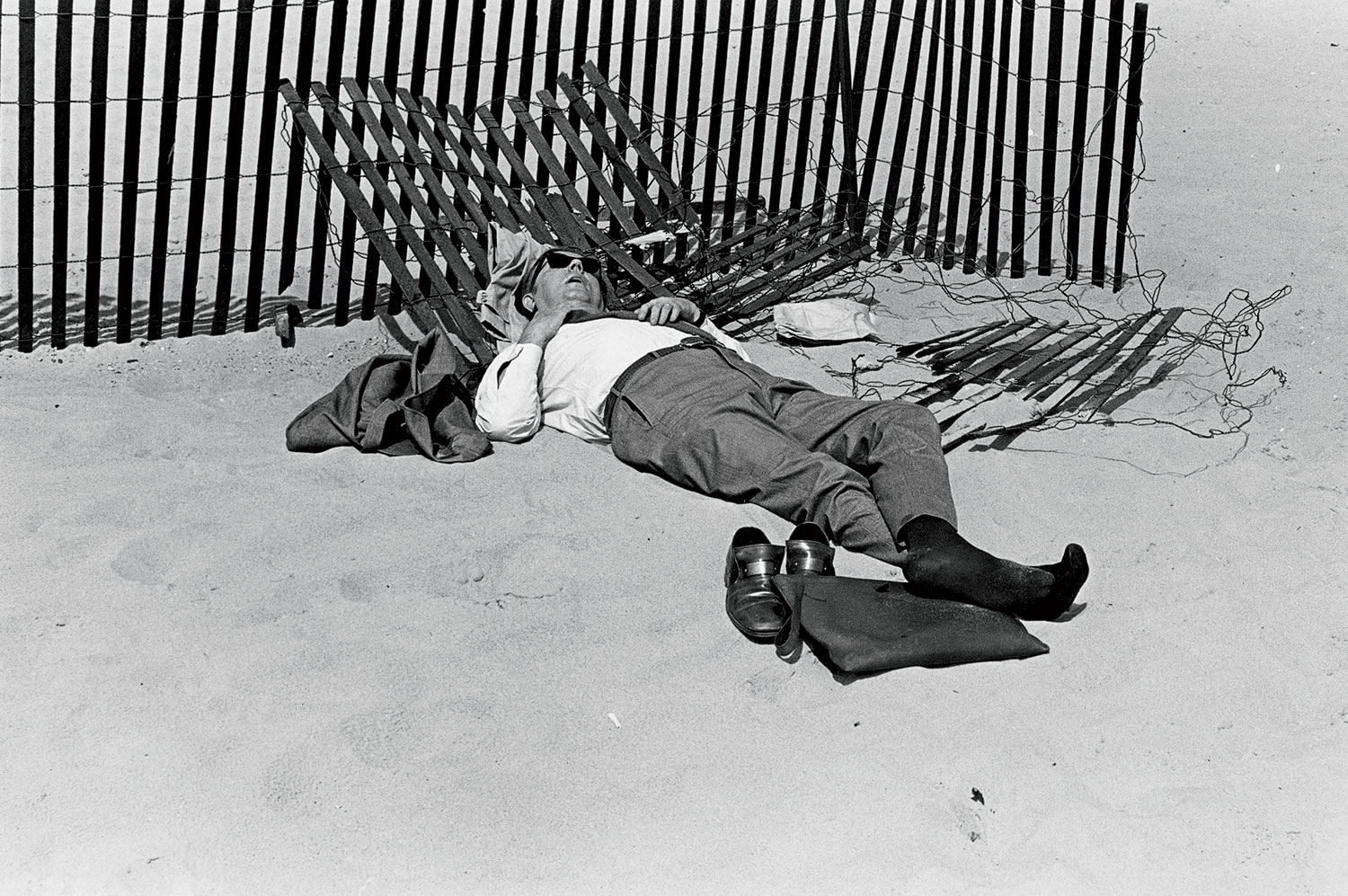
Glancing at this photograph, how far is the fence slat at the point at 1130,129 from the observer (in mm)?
5723

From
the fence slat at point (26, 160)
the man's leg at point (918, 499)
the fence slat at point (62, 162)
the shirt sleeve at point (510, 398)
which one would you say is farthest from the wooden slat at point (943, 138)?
the fence slat at point (26, 160)

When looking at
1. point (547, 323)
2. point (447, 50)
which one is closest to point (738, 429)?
point (547, 323)

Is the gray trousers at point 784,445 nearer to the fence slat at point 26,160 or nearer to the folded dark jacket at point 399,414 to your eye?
the folded dark jacket at point 399,414

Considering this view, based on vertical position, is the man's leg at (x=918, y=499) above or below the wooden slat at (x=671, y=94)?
below

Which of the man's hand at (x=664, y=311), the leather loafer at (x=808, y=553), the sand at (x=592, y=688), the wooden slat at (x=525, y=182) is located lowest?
the sand at (x=592, y=688)

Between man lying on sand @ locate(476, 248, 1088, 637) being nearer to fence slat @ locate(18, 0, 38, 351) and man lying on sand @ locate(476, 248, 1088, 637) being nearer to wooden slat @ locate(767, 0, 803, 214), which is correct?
wooden slat @ locate(767, 0, 803, 214)

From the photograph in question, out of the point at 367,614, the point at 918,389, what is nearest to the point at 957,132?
the point at 918,389

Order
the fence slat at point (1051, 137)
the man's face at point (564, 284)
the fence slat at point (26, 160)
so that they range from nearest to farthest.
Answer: the fence slat at point (26, 160)
the man's face at point (564, 284)
the fence slat at point (1051, 137)

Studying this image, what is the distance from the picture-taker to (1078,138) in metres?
5.83

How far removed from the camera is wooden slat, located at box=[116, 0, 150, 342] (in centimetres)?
482

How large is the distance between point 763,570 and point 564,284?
6.05 feet

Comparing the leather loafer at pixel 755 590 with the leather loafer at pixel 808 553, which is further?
the leather loafer at pixel 808 553

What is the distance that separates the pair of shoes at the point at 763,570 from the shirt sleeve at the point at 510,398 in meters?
1.04

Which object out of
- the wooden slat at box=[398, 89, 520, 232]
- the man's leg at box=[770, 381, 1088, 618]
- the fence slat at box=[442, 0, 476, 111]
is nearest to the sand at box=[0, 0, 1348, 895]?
the man's leg at box=[770, 381, 1088, 618]
